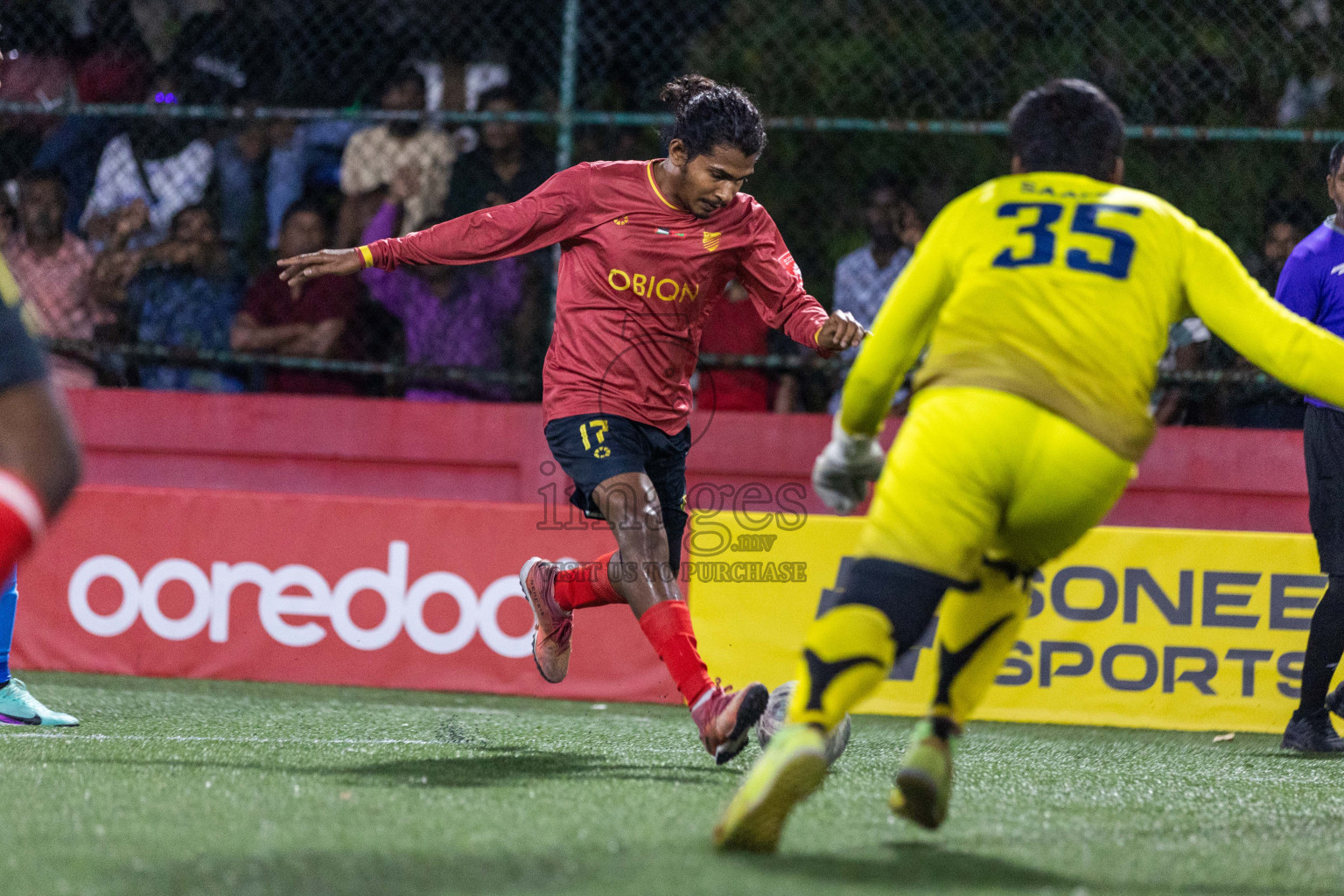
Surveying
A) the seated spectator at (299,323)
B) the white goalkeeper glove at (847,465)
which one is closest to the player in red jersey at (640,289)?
the white goalkeeper glove at (847,465)

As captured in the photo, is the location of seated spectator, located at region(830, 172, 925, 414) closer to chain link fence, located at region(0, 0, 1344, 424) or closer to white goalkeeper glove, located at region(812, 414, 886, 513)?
chain link fence, located at region(0, 0, 1344, 424)

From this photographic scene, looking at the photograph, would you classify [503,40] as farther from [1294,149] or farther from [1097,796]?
[1097,796]

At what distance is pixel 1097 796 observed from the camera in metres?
3.91

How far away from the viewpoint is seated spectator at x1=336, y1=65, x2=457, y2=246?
7508 millimetres

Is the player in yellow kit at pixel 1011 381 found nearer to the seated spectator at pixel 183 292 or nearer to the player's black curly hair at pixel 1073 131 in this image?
the player's black curly hair at pixel 1073 131

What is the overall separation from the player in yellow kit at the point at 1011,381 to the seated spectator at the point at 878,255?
13.8 feet

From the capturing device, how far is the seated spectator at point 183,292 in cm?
745

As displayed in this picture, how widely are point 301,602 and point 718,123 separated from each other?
329 centimetres

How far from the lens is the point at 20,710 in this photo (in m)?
4.72

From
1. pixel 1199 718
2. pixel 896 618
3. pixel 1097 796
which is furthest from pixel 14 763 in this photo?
pixel 1199 718

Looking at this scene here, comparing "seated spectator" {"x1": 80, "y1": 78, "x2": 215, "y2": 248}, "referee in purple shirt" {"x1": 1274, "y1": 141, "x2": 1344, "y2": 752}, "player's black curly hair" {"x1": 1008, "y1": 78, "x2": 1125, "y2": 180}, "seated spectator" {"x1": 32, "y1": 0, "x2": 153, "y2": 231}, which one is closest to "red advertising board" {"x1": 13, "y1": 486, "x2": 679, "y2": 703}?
"seated spectator" {"x1": 80, "y1": 78, "x2": 215, "y2": 248}

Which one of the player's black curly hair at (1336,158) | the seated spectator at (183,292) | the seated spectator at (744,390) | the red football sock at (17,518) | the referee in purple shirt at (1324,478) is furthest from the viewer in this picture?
the seated spectator at (183,292)

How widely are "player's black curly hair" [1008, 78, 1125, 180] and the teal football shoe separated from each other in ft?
11.9

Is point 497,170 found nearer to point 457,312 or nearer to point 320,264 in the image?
point 457,312
